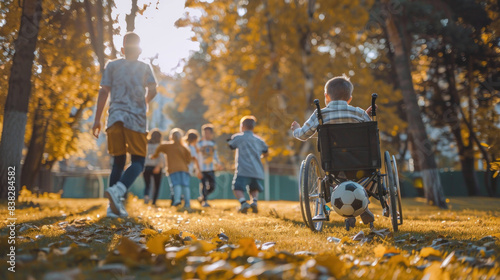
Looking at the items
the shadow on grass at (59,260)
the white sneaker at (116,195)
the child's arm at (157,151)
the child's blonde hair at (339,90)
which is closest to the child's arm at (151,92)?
the white sneaker at (116,195)

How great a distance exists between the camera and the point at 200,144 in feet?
37.2

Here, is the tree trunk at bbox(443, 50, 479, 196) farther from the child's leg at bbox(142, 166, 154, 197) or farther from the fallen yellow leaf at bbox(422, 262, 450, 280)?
the fallen yellow leaf at bbox(422, 262, 450, 280)

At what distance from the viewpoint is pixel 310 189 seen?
4.45 m

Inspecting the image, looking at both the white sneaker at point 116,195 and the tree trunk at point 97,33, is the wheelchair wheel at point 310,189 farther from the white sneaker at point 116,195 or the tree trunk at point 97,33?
the tree trunk at point 97,33

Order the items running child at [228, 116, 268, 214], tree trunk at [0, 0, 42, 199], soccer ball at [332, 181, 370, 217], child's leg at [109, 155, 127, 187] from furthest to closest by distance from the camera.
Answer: running child at [228, 116, 268, 214], tree trunk at [0, 0, 42, 199], child's leg at [109, 155, 127, 187], soccer ball at [332, 181, 370, 217]

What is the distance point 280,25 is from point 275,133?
3.58 meters

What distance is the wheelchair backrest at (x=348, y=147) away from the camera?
158 inches

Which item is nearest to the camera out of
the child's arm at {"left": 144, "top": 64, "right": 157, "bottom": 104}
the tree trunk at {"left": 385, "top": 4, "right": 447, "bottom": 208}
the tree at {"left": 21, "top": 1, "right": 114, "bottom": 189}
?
the child's arm at {"left": 144, "top": 64, "right": 157, "bottom": 104}

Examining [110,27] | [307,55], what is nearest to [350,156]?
[110,27]

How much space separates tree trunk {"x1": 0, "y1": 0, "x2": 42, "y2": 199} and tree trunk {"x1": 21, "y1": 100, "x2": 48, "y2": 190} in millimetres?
4898

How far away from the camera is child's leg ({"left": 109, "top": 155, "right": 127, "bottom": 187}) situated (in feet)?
17.8

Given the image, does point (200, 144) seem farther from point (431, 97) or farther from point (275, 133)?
point (431, 97)

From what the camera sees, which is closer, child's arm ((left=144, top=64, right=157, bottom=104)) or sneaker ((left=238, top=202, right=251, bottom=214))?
child's arm ((left=144, top=64, right=157, bottom=104))

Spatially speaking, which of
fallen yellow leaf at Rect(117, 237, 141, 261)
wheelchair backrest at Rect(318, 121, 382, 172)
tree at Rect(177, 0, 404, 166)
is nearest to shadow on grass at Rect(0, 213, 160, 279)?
fallen yellow leaf at Rect(117, 237, 141, 261)
